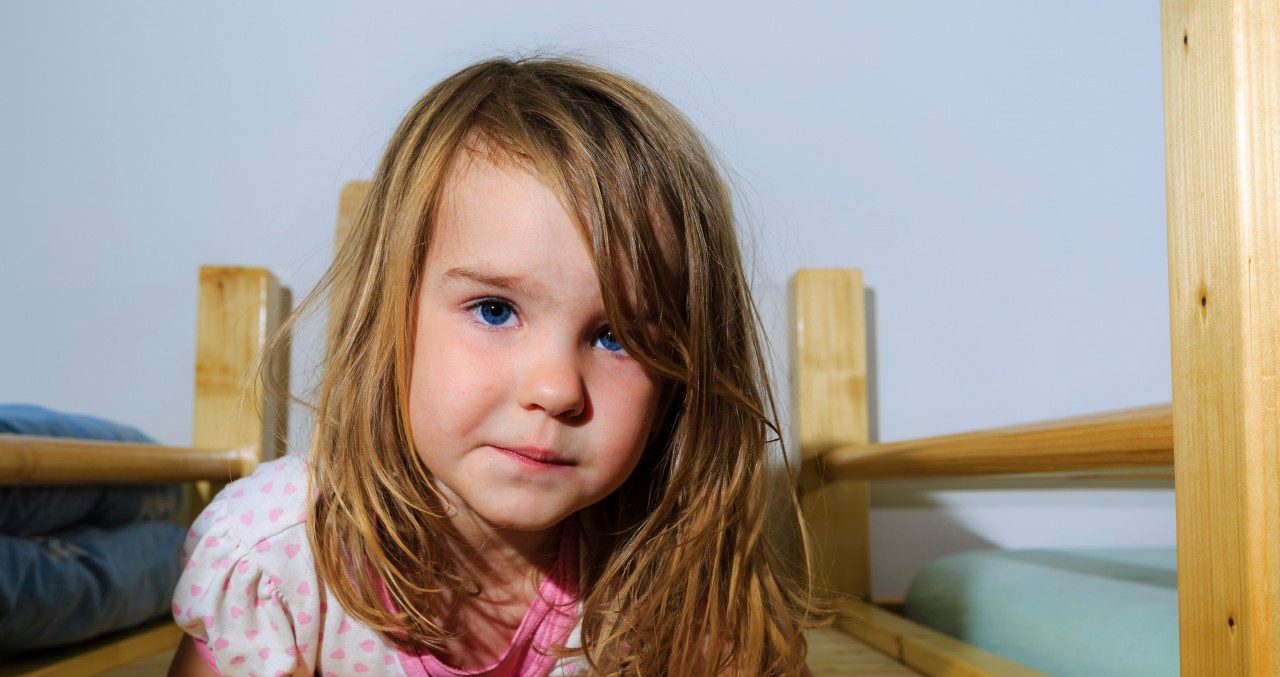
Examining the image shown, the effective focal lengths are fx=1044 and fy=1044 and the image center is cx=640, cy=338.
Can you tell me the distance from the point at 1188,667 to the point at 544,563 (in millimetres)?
511

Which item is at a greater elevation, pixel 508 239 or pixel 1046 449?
pixel 508 239

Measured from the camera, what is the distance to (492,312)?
0.67 metres

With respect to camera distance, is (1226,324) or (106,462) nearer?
(1226,324)

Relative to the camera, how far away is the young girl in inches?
25.7

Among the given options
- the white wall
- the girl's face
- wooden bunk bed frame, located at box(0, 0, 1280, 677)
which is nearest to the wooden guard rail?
wooden bunk bed frame, located at box(0, 0, 1280, 677)

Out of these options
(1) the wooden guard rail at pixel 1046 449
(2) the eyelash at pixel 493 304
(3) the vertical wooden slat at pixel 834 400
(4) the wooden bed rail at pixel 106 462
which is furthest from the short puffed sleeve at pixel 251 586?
(3) the vertical wooden slat at pixel 834 400

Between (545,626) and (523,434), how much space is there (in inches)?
10.4

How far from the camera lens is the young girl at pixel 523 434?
0.65 meters

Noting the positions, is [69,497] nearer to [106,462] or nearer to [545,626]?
[106,462]

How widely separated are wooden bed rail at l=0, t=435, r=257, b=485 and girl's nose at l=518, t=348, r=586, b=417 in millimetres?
354

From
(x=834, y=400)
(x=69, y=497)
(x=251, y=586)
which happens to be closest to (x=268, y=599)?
(x=251, y=586)

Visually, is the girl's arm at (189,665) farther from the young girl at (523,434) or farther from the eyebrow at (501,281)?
the eyebrow at (501,281)

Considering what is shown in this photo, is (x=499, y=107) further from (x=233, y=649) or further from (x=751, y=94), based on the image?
(x=751, y=94)

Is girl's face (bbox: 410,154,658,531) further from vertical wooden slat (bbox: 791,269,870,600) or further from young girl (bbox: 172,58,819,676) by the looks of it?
vertical wooden slat (bbox: 791,269,870,600)
